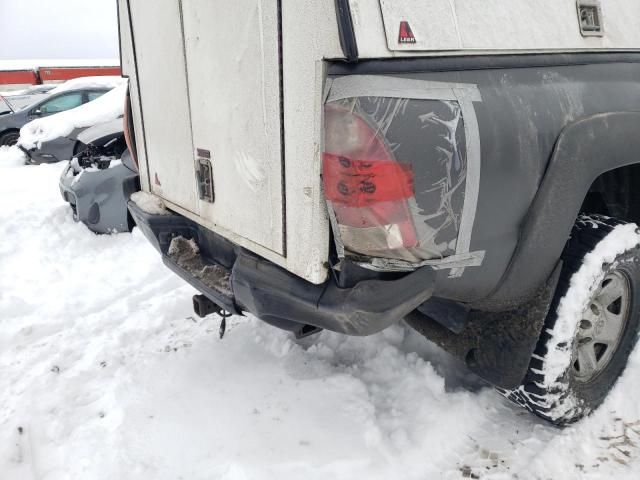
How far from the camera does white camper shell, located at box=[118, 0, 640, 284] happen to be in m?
1.52

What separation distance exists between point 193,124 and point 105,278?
249 centimetres

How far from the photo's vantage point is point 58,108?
38.2 feet

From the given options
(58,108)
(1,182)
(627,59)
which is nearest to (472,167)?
(627,59)

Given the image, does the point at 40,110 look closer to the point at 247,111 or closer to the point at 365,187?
the point at 247,111

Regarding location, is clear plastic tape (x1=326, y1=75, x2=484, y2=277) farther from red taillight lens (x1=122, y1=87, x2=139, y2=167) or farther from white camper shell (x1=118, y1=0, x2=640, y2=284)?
red taillight lens (x1=122, y1=87, x2=139, y2=167)

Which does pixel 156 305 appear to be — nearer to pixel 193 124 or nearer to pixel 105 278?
pixel 105 278

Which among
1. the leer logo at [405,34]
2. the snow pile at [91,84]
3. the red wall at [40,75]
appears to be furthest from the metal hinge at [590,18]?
the red wall at [40,75]

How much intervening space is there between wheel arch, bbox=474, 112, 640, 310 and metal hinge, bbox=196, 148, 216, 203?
1.20m

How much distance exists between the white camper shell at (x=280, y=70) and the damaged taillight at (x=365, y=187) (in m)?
0.05

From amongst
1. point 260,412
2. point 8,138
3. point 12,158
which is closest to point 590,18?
point 260,412

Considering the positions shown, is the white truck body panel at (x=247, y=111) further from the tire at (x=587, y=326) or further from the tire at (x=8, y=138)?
the tire at (x=8, y=138)

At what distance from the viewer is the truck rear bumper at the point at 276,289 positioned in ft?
5.43

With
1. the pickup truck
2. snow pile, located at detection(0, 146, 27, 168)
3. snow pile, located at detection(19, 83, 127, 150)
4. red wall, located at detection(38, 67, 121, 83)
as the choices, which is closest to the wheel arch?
the pickup truck

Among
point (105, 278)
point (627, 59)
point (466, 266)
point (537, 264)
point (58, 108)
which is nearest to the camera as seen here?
point (466, 266)
